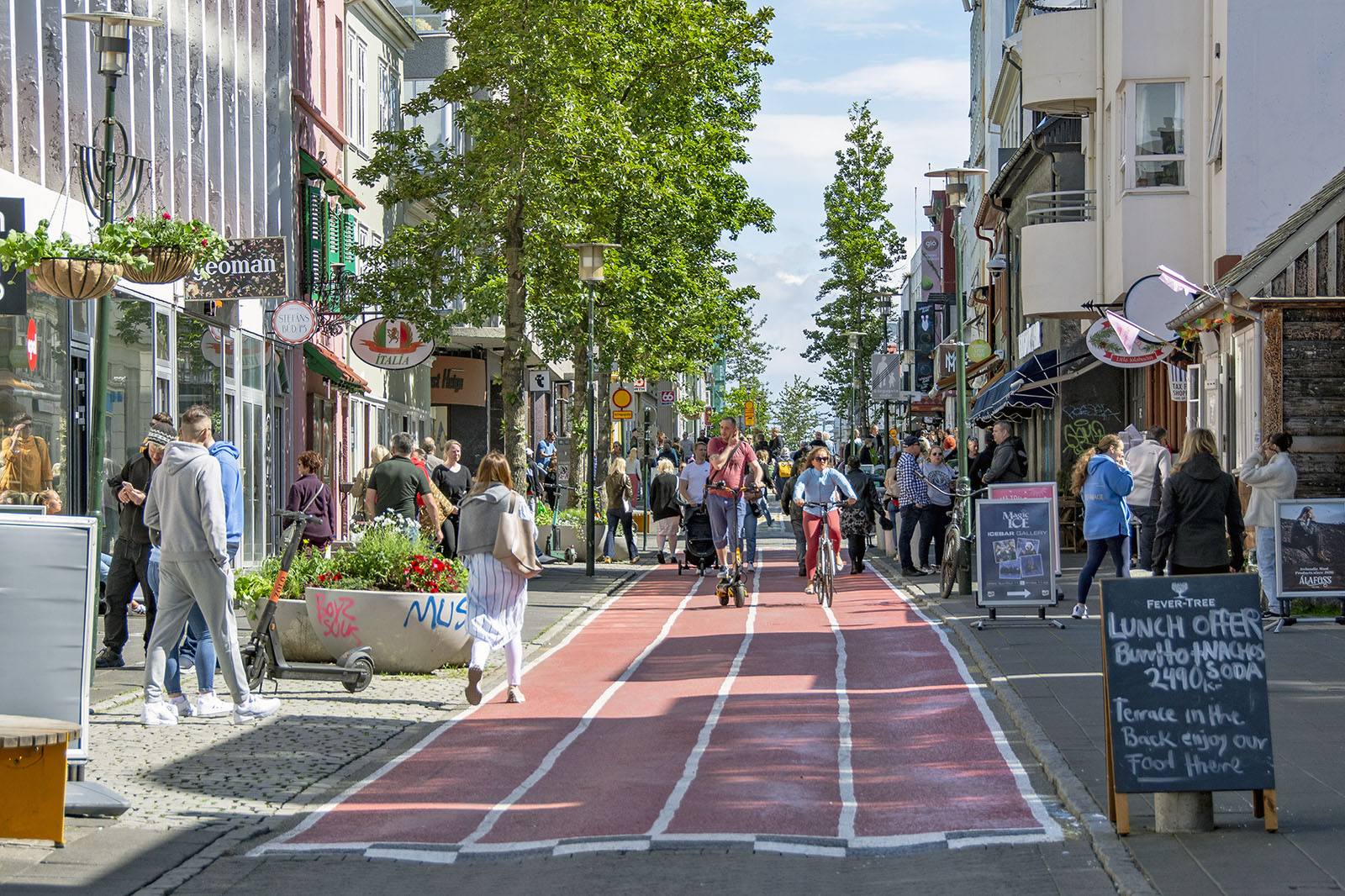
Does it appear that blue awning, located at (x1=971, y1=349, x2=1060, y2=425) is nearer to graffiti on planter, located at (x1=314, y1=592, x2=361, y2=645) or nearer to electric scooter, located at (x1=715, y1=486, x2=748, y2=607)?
electric scooter, located at (x1=715, y1=486, x2=748, y2=607)

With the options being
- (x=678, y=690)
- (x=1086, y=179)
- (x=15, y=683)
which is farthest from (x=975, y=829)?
(x=1086, y=179)

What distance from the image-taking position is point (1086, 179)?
3017 cm

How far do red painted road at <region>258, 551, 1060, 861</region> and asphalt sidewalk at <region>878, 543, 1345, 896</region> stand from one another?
0.30 meters

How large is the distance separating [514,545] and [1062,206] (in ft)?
63.2

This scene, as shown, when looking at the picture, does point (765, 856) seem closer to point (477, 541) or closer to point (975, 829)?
point (975, 829)

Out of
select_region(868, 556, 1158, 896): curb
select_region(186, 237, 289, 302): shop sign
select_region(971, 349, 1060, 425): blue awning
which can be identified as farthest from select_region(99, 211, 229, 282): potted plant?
select_region(971, 349, 1060, 425): blue awning

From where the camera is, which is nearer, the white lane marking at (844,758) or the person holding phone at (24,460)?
the white lane marking at (844,758)

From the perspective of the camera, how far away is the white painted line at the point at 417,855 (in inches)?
295

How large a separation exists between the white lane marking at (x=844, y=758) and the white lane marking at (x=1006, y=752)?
841 millimetres

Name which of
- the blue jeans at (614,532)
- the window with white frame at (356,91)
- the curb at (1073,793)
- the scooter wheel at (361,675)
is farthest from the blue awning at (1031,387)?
the scooter wheel at (361,675)

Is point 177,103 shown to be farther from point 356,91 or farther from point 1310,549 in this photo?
point 1310,549

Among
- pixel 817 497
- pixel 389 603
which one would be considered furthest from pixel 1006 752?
pixel 817 497

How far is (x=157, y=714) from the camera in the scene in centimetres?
1106

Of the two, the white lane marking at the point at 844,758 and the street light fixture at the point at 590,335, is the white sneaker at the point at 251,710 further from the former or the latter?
the street light fixture at the point at 590,335
